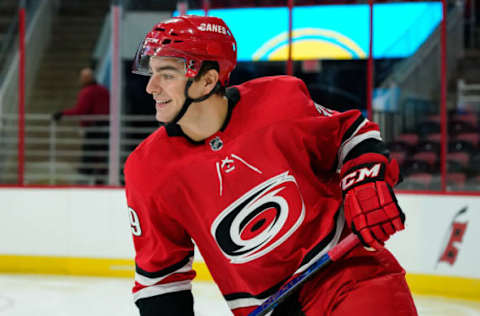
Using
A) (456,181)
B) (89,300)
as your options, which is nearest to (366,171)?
(89,300)

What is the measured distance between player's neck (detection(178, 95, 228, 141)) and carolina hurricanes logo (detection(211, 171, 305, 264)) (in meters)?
0.16

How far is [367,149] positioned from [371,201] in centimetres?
13

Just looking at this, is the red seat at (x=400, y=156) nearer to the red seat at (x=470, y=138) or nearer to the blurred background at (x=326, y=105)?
the blurred background at (x=326, y=105)

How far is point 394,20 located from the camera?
543 cm

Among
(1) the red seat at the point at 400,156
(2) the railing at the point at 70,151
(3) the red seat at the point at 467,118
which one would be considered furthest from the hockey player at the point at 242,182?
(3) the red seat at the point at 467,118

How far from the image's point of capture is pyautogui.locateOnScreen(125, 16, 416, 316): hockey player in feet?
4.87

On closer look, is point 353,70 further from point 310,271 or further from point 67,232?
point 310,271

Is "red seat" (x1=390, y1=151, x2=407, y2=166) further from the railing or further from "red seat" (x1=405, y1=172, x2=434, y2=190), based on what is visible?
the railing

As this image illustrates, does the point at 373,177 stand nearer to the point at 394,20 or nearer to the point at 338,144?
the point at 338,144

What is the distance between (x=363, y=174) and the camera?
1.46 m

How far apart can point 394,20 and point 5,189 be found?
9.86 ft

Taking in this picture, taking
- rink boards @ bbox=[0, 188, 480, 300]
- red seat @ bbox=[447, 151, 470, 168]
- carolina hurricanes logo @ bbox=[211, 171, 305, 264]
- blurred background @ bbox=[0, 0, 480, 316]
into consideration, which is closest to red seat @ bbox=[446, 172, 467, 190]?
blurred background @ bbox=[0, 0, 480, 316]

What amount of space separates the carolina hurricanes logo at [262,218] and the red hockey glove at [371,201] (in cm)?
11

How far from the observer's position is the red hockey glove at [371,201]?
1.41 metres
